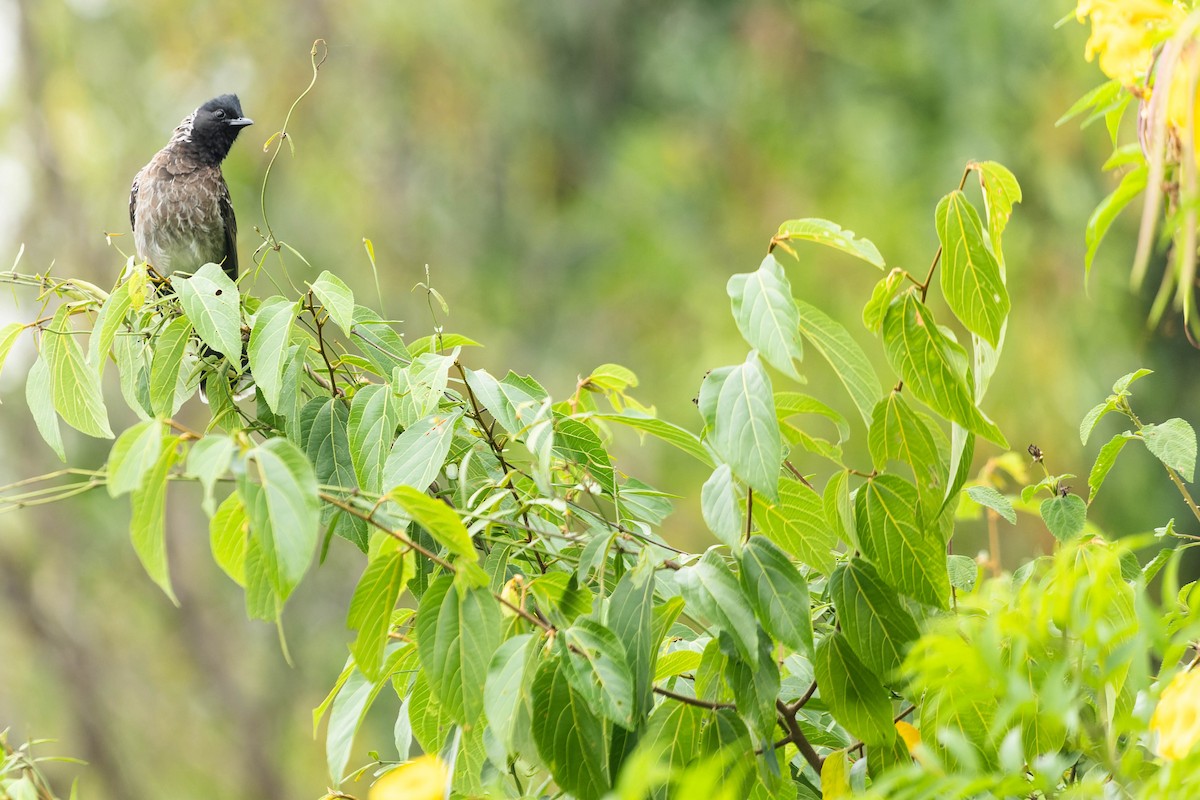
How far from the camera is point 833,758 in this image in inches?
50.3

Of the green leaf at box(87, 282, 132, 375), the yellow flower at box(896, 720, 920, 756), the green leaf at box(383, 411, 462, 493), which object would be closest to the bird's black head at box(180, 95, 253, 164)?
the green leaf at box(87, 282, 132, 375)

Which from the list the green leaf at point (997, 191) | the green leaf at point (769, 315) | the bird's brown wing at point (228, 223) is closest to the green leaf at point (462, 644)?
the green leaf at point (769, 315)

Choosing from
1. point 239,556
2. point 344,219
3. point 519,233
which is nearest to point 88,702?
point 344,219

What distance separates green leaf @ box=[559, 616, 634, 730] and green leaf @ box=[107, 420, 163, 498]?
0.40 metres

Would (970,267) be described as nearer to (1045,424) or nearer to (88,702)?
(1045,424)

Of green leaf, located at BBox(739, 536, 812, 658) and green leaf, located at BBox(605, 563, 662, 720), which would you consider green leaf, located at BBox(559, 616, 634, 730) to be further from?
green leaf, located at BBox(739, 536, 812, 658)

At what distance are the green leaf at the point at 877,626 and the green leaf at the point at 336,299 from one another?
0.64 meters

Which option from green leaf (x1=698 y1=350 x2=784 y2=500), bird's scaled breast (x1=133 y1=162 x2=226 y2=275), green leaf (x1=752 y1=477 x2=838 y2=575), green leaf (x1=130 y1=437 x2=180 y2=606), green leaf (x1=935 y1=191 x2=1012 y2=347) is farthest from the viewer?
bird's scaled breast (x1=133 y1=162 x2=226 y2=275)

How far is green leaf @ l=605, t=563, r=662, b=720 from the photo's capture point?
113 cm

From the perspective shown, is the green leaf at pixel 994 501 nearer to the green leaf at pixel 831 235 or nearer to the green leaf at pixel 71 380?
the green leaf at pixel 831 235

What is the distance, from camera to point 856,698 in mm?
1223

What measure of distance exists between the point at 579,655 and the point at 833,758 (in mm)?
357

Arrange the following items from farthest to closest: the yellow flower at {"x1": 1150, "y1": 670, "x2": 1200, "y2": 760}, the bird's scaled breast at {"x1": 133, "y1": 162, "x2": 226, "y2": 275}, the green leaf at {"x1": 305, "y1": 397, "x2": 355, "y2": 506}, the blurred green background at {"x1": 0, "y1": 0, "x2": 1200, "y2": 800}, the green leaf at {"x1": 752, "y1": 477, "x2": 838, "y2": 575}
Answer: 1. the blurred green background at {"x1": 0, "y1": 0, "x2": 1200, "y2": 800}
2. the bird's scaled breast at {"x1": 133, "y1": 162, "x2": 226, "y2": 275}
3. the green leaf at {"x1": 305, "y1": 397, "x2": 355, "y2": 506}
4. the green leaf at {"x1": 752, "y1": 477, "x2": 838, "y2": 575}
5. the yellow flower at {"x1": 1150, "y1": 670, "x2": 1200, "y2": 760}

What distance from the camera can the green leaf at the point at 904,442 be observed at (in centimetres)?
123
